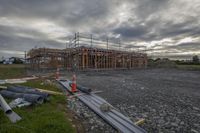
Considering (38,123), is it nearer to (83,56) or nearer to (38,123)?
(38,123)

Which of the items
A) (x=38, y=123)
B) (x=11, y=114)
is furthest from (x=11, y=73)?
(x=38, y=123)

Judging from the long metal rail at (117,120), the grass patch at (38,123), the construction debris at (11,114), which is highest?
the construction debris at (11,114)


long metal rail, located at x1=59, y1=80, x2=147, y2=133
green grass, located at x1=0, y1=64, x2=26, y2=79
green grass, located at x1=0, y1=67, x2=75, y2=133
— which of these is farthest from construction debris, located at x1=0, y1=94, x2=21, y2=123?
green grass, located at x1=0, y1=64, x2=26, y2=79

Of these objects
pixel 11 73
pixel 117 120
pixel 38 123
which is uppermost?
pixel 11 73

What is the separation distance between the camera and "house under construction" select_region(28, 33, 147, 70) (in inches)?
570

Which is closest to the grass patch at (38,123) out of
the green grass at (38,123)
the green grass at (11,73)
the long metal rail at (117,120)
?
the green grass at (38,123)

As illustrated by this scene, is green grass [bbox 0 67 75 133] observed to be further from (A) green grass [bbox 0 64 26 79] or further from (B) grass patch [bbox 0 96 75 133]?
(A) green grass [bbox 0 64 26 79]

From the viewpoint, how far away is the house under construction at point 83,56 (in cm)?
1449

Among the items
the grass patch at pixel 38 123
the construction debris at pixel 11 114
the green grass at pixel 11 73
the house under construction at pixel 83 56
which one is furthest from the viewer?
the house under construction at pixel 83 56

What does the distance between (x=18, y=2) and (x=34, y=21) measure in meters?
3.28

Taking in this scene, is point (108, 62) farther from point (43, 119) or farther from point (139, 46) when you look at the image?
point (43, 119)

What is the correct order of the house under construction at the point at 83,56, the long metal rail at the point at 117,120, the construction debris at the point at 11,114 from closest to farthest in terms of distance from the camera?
the long metal rail at the point at 117,120 < the construction debris at the point at 11,114 < the house under construction at the point at 83,56

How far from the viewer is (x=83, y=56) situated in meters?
14.0

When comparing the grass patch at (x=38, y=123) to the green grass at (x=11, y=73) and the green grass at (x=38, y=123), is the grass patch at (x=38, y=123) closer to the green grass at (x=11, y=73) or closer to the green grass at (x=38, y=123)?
the green grass at (x=38, y=123)
